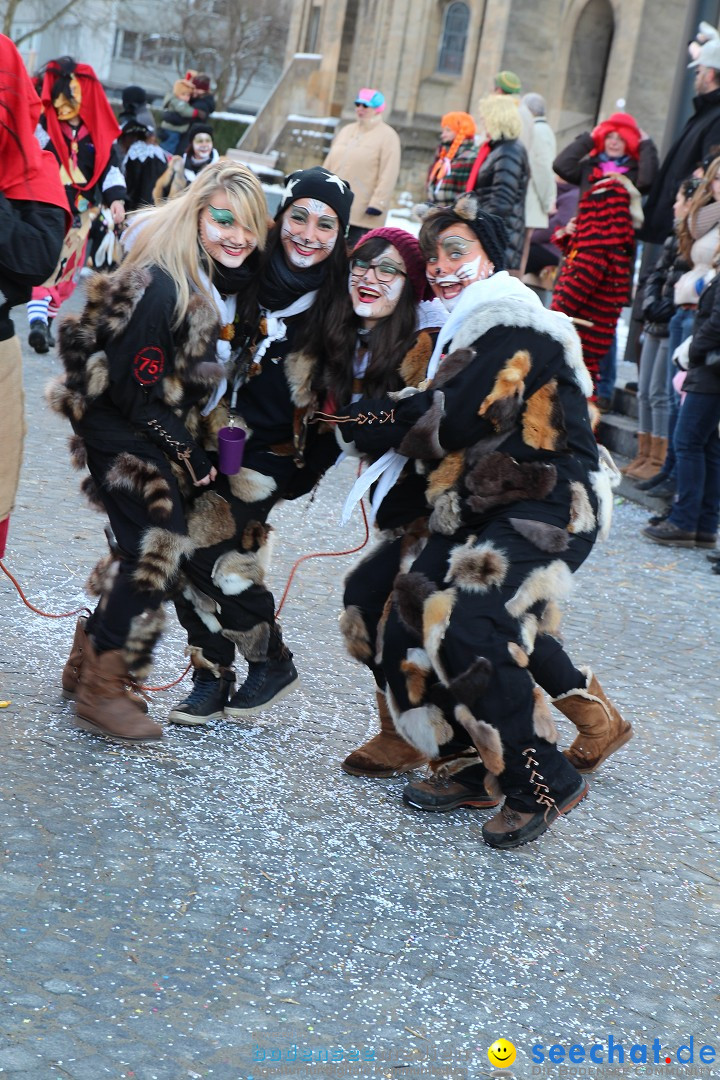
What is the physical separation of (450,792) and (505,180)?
728 cm

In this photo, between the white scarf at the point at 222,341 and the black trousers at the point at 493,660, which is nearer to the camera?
the black trousers at the point at 493,660

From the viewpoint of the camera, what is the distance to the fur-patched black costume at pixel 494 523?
382 centimetres

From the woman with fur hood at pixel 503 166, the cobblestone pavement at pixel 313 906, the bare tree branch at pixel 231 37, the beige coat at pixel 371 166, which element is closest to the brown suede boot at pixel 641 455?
the woman with fur hood at pixel 503 166

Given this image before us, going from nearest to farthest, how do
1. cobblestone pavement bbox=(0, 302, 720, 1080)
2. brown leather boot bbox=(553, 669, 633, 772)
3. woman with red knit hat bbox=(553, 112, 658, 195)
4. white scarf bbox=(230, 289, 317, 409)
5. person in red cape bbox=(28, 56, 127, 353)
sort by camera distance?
cobblestone pavement bbox=(0, 302, 720, 1080)
white scarf bbox=(230, 289, 317, 409)
brown leather boot bbox=(553, 669, 633, 772)
person in red cape bbox=(28, 56, 127, 353)
woman with red knit hat bbox=(553, 112, 658, 195)

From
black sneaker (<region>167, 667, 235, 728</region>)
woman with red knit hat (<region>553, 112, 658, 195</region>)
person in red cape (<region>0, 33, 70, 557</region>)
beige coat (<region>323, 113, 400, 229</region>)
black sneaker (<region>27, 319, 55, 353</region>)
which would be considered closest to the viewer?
person in red cape (<region>0, 33, 70, 557</region>)

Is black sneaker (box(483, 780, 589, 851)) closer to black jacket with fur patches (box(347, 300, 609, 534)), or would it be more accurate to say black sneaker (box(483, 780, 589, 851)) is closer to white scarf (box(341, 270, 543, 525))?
black jacket with fur patches (box(347, 300, 609, 534))

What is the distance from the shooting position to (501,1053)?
2.91 meters

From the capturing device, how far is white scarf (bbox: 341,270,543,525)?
12.8 feet

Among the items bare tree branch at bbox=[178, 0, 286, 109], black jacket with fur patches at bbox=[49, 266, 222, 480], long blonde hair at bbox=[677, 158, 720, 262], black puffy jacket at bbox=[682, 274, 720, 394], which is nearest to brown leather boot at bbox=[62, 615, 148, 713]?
black jacket with fur patches at bbox=[49, 266, 222, 480]

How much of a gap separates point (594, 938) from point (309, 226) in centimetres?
228

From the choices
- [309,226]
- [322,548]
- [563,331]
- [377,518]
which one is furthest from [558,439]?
[322,548]

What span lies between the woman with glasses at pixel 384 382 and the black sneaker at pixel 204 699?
1.67 ft

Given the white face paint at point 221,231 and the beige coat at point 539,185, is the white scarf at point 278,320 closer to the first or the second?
the white face paint at point 221,231

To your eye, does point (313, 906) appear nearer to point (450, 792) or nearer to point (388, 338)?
point (450, 792)
